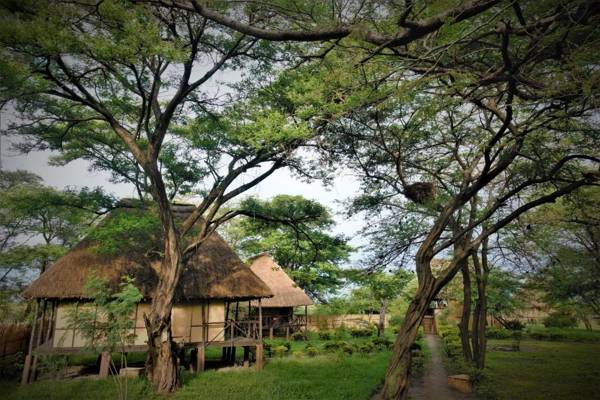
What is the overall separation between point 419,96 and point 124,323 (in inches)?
329

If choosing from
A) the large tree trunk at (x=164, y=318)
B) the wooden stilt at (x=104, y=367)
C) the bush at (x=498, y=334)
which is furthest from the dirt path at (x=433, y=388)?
the bush at (x=498, y=334)

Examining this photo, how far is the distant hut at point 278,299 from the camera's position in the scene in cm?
2552

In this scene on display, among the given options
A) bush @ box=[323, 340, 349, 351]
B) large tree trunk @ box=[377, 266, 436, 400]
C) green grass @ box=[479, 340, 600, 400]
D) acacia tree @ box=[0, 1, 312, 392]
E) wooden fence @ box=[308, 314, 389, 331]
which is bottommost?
green grass @ box=[479, 340, 600, 400]

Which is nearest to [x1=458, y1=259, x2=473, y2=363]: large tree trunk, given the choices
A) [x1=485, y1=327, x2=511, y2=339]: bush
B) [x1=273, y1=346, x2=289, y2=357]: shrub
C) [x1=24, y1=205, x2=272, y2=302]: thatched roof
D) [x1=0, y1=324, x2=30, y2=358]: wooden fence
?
[x1=24, y1=205, x2=272, y2=302]: thatched roof

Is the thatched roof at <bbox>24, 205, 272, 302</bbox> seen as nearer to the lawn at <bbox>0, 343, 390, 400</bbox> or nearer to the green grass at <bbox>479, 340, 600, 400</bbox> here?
the lawn at <bbox>0, 343, 390, 400</bbox>

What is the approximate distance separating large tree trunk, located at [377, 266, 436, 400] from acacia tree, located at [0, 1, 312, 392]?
3994mm

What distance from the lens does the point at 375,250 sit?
11.7 m

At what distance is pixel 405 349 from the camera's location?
259 inches

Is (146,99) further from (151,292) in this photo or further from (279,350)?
(279,350)

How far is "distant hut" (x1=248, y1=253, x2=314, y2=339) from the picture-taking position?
25.5 m

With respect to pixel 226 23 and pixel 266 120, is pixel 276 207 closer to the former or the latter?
pixel 266 120

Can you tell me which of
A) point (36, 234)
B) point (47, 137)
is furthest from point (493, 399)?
point (36, 234)

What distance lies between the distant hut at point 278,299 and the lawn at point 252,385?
11.2m

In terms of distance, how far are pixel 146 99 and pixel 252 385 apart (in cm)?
938
